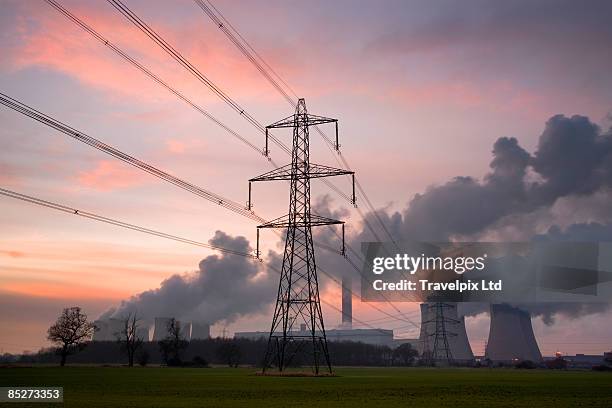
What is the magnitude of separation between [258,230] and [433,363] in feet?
436

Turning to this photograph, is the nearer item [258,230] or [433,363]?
[258,230]

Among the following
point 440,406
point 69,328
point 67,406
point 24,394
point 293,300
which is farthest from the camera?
point 69,328

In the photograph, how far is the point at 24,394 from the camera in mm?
35562

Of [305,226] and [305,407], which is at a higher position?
[305,226]

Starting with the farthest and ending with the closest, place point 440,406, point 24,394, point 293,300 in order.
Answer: point 293,300, point 24,394, point 440,406

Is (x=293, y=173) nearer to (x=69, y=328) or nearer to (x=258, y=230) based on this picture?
(x=258, y=230)

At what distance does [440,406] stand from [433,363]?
162 meters

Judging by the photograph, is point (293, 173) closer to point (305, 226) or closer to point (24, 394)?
point (305, 226)

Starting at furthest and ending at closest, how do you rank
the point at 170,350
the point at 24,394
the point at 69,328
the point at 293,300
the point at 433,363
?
the point at 433,363 < the point at 170,350 < the point at 69,328 < the point at 293,300 < the point at 24,394

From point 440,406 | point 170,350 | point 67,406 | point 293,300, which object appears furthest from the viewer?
point 170,350

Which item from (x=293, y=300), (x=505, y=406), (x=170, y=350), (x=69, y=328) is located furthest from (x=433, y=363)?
(x=505, y=406)

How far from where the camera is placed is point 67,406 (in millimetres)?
28234

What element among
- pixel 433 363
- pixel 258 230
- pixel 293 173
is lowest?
pixel 433 363

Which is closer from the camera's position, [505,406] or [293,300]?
[505,406]
